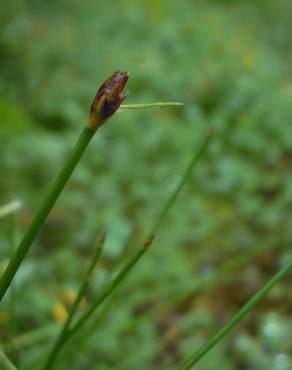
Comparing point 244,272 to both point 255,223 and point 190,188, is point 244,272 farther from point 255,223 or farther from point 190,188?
point 190,188

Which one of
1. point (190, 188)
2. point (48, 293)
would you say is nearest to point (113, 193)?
point (190, 188)

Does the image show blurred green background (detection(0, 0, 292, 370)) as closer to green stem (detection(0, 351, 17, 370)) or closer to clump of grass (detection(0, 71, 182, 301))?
green stem (detection(0, 351, 17, 370))

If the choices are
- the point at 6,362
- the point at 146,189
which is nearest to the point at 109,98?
the point at 6,362

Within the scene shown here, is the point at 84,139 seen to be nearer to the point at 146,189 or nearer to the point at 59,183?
the point at 59,183

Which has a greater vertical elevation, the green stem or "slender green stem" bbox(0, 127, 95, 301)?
"slender green stem" bbox(0, 127, 95, 301)

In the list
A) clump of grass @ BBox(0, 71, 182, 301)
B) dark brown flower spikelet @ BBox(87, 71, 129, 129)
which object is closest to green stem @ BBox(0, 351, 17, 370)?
clump of grass @ BBox(0, 71, 182, 301)

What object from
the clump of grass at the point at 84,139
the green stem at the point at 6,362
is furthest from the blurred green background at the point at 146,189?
the clump of grass at the point at 84,139
